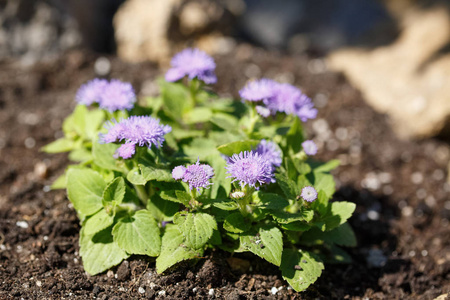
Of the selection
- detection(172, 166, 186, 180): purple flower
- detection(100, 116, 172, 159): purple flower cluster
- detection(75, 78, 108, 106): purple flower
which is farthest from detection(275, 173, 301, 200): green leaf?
detection(75, 78, 108, 106): purple flower

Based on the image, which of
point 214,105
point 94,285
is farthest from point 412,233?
point 94,285

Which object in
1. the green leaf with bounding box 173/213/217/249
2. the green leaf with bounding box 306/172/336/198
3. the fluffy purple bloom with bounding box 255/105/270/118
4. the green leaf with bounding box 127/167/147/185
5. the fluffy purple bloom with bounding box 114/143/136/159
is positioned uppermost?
the fluffy purple bloom with bounding box 255/105/270/118

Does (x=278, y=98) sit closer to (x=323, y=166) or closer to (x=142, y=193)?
(x=323, y=166)

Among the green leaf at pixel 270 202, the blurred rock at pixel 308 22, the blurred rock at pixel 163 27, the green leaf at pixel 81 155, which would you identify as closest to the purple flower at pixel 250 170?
the green leaf at pixel 270 202

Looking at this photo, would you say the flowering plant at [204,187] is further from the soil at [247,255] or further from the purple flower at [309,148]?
the soil at [247,255]

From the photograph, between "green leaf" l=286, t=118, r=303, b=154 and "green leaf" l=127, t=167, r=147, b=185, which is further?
"green leaf" l=286, t=118, r=303, b=154

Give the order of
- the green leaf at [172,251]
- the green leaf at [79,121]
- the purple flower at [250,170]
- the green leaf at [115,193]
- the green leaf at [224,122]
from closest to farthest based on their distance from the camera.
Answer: the purple flower at [250,170], the green leaf at [172,251], the green leaf at [115,193], the green leaf at [224,122], the green leaf at [79,121]

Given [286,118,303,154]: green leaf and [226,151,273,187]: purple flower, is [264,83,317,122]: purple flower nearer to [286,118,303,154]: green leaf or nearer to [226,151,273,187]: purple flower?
[286,118,303,154]: green leaf

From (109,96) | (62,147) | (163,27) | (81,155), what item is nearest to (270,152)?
(109,96)
